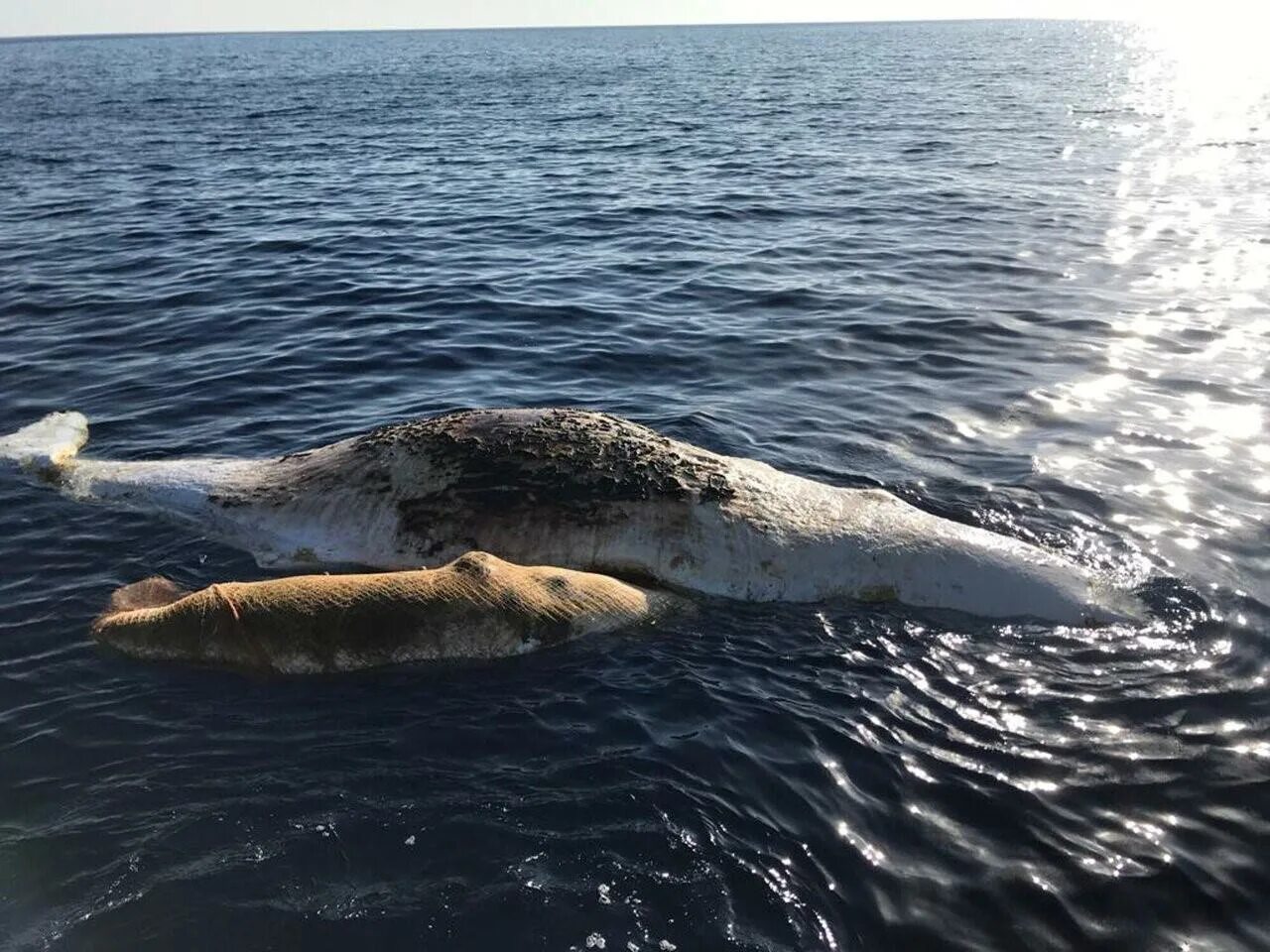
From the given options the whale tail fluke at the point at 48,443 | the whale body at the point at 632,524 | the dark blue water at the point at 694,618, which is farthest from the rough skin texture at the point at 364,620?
the whale tail fluke at the point at 48,443

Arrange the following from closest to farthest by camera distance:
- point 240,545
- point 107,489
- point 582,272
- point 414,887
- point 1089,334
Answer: point 414,887
point 240,545
point 107,489
point 1089,334
point 582,272

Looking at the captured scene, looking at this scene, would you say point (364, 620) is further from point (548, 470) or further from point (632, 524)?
point (632, 524)

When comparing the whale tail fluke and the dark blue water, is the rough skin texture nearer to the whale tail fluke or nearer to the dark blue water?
the dark blue water

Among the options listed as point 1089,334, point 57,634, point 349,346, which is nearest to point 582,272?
point 349,346

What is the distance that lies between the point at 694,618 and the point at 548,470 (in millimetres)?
1592

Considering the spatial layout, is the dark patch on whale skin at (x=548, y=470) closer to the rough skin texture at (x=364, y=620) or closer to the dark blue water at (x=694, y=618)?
the rough skin texture at (x=364, y=620)

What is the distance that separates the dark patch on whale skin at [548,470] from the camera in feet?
26.6

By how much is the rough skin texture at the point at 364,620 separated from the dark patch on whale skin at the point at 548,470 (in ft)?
2.69

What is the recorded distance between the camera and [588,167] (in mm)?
30953

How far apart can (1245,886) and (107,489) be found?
9.23m

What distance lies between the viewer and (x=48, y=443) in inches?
421

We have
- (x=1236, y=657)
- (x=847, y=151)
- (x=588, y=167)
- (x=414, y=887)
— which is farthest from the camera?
(x=847, y=151)

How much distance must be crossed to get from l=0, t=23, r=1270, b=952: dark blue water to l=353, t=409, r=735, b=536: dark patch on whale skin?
105 centimetres

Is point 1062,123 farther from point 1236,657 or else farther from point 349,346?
point 1236,657
